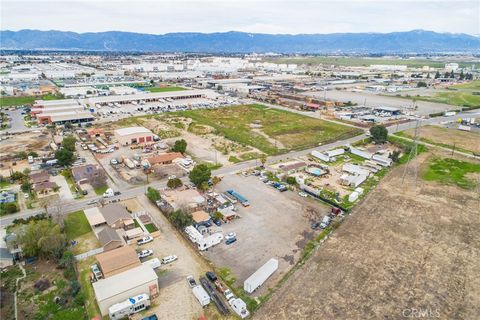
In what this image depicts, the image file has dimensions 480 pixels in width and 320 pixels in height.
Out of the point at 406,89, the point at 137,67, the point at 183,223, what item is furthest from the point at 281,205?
the point at 137,67

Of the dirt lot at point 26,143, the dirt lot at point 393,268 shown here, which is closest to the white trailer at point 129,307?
the dirt lot at point 393,268

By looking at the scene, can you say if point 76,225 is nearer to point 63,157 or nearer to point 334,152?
point 63,157

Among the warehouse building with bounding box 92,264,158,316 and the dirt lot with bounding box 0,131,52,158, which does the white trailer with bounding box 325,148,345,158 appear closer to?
the warehouse building with bounding box 92,264,158,316

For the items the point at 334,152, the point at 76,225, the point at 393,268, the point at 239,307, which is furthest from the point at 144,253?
the point at 334,152

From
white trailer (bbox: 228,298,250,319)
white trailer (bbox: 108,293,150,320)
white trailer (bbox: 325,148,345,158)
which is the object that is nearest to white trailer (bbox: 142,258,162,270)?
white trailer (bbox: 108,293,150,320)

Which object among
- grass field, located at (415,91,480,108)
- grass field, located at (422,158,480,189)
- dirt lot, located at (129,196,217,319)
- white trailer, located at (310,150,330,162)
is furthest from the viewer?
grass field, located at (415,91,480,108)

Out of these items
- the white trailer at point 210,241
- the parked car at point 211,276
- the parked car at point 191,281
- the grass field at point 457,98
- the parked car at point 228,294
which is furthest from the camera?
the grass field at point 457,98

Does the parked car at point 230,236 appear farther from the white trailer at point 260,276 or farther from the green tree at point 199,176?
the green tree at point 199,176
